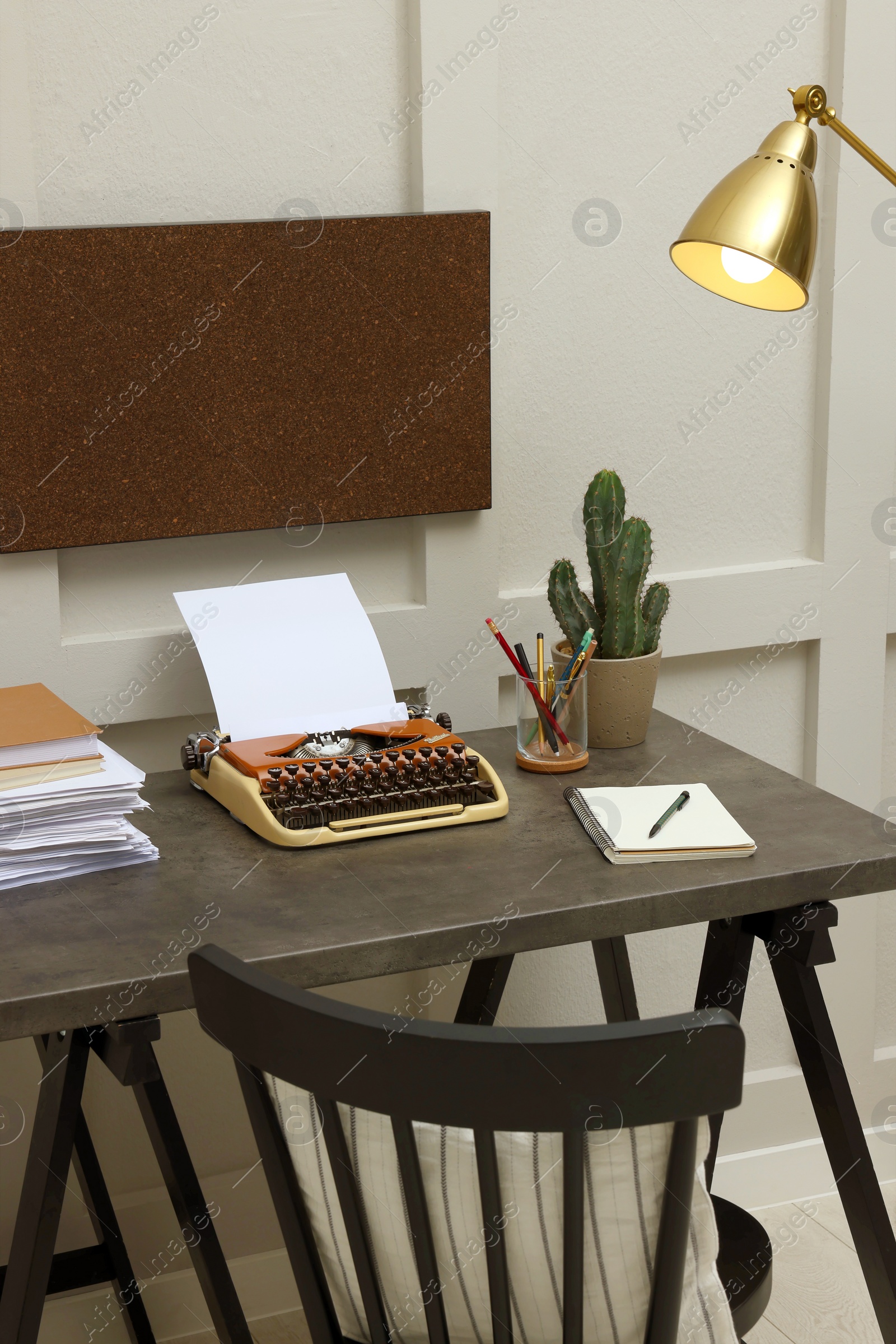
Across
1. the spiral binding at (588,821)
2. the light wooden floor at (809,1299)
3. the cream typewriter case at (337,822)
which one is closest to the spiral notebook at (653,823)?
the spiral binding at (588,821)

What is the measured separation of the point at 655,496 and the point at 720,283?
57cm

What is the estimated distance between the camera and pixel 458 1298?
1.11m

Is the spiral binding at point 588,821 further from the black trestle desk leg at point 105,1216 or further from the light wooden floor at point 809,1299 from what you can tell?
the light wooden floor at point 809,1299

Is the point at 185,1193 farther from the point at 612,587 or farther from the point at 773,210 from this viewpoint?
the point at 773,210

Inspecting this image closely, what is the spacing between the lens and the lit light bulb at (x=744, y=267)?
165 centimetres

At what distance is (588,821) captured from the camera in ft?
5.15

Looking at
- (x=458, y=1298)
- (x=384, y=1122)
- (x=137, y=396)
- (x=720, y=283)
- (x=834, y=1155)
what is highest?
(x=720, y=283)

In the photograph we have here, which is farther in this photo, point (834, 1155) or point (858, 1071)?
point (858, 1071)

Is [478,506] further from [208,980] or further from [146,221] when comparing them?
[208,980]

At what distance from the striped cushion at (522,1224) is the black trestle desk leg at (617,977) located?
2.88ft

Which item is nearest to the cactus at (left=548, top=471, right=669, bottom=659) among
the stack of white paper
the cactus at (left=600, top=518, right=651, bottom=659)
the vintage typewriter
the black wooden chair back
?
the cactus at (left=600, top=518, right=651, bottom=659)

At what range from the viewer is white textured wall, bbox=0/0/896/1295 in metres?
1.82

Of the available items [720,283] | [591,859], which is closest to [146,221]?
[720,283]

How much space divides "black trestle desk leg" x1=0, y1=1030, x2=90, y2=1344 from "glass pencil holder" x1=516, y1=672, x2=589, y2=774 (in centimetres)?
72
